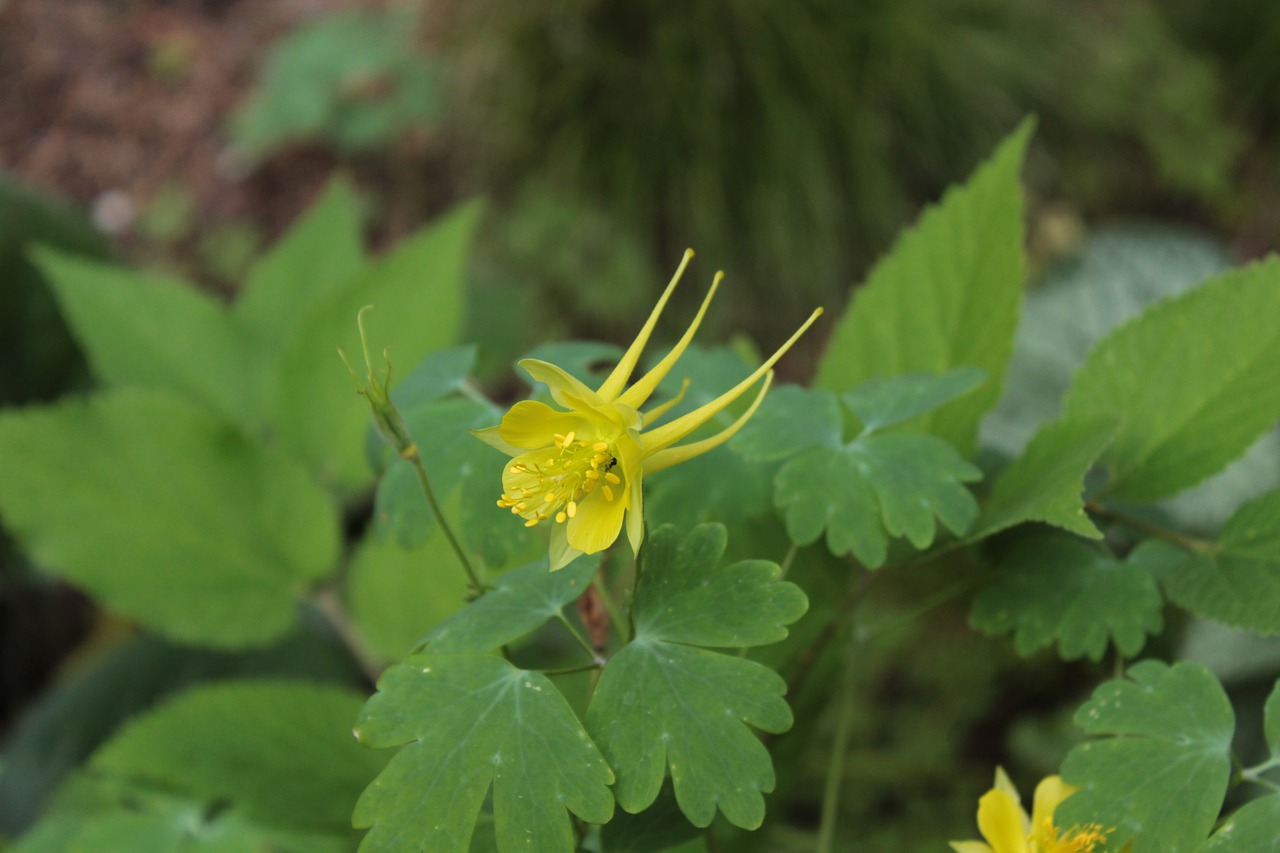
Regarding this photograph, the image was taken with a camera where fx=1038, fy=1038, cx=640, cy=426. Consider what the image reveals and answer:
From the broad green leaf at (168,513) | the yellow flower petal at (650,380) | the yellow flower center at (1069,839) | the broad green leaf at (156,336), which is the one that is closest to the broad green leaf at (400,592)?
the broad green leaf at (168,513)

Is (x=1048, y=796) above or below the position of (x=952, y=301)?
below

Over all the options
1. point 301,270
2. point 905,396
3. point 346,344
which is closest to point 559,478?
point 905,396

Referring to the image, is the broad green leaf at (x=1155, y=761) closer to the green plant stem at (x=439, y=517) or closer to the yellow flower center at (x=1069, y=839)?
the yellow flower center at (x=1069, y=839)

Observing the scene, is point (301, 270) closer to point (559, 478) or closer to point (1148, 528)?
point (559, 478)

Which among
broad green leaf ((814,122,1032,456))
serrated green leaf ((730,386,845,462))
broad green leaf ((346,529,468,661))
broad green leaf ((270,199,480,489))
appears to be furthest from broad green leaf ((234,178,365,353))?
serrated green leaf ((730,386,845,462))

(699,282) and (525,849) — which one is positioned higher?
(525,849)

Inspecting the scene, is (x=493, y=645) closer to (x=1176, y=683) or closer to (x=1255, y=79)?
(x=1176, y=683)

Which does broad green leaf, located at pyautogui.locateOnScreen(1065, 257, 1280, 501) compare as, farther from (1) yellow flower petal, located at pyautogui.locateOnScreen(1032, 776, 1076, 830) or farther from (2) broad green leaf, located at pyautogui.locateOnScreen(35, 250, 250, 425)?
(2) broad green leaf, located at pyautogui.locateOnScreen(35, 250, 250, 425)

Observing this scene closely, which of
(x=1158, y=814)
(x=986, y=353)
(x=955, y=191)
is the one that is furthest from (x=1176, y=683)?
(x=955, y=191)
